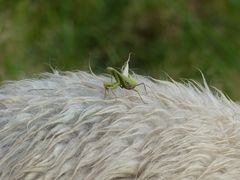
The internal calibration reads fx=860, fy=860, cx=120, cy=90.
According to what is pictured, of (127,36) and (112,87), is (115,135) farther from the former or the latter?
(127,36)

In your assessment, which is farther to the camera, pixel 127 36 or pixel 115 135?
pixel 127 36

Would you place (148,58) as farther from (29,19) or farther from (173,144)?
(173,144)

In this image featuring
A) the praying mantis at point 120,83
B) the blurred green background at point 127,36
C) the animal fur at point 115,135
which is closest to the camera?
the animal fur at point 115,135

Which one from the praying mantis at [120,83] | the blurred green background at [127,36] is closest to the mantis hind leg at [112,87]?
the praying mantis at [120,83]

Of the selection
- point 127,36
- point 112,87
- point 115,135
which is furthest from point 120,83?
point 127,36

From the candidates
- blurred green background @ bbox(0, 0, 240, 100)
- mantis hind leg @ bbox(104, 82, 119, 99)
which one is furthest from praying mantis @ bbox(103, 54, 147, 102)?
blurred green background @ bbox(0, 0, 240, 100)

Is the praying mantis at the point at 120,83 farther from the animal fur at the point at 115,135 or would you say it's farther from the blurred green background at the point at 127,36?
the blurred green background at the point at 127,36
